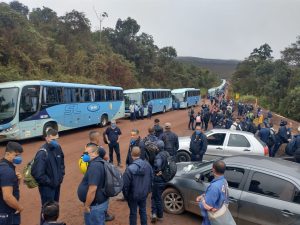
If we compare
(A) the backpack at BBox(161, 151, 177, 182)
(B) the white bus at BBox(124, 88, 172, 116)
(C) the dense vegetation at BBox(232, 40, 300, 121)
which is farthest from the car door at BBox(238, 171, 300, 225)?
(C) the dense vegetation at BBox(232, 40, 300, 121)

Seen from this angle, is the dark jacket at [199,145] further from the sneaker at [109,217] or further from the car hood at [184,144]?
the sneaker at [109,217]

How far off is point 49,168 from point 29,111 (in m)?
10.8

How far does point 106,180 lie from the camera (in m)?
5.14

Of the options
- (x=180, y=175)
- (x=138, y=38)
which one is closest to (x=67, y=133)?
(x=180, y=175)

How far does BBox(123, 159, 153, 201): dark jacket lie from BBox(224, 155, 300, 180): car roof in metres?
2.06

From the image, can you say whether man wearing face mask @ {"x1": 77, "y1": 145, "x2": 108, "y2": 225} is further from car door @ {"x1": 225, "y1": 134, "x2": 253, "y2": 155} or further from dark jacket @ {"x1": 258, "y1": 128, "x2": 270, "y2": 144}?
dark jacket @ {"x1": 258, "y1": 128, "x2": 270, "y2": 144}

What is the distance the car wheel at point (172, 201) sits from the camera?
7961 millimetres

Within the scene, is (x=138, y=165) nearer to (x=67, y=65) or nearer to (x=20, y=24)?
(x=20, y=24)

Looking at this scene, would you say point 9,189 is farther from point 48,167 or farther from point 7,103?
point 7,103

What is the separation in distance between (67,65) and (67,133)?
55.1 feet

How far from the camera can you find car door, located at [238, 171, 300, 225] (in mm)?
6145

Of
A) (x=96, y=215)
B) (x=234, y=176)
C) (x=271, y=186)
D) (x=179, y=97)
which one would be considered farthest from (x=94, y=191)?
(x=179, y=97)

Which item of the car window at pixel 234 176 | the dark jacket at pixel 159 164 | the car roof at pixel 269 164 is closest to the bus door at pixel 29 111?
the dark jacket at pixel 159 164

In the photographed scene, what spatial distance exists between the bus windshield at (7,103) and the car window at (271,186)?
39.5 ft
